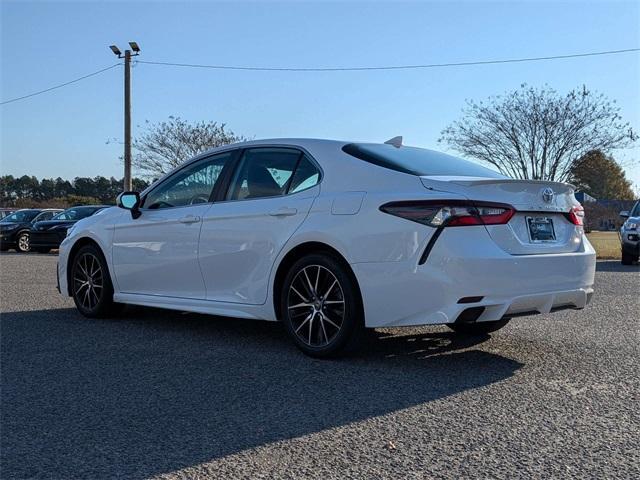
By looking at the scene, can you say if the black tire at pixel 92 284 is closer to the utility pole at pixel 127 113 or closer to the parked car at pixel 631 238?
the parked car at pixel 631 238

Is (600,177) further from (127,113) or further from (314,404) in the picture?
(314,404)

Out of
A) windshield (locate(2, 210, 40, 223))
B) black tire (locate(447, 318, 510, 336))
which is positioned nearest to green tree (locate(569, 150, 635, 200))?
black tire (locate(447, 318, 510, 336))

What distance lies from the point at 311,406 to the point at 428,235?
128 cm

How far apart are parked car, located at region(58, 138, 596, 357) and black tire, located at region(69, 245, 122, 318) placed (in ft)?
1.62

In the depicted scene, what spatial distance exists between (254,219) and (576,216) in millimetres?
2359

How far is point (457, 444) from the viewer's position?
10.3ft

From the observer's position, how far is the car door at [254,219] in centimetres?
506

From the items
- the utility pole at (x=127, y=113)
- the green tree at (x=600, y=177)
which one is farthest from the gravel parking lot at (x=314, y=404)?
the utility pole at (x=127, y=113)

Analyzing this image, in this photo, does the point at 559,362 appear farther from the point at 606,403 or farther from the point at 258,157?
the point at 258,157

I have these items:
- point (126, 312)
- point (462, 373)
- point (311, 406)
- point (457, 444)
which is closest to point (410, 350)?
point (462, 373)

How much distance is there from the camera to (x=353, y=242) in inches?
180

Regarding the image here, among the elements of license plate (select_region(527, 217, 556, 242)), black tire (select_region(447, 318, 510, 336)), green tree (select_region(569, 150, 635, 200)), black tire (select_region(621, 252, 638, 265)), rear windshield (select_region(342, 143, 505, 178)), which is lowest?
black tire (select_region(621, 252, 638, 265))

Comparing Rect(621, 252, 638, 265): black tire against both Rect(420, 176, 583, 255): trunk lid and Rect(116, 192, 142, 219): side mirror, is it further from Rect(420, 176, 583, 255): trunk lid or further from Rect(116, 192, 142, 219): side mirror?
Rect(116, 192, 142, 219): side mirror

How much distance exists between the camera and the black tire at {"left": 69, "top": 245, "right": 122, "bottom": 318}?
666 cm
